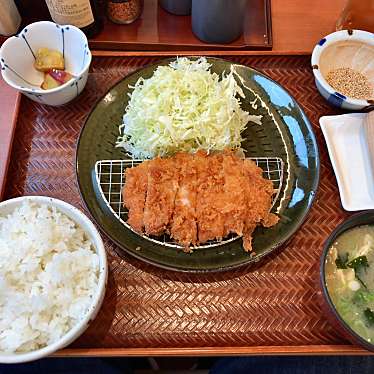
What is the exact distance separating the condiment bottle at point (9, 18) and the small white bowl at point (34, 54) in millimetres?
267

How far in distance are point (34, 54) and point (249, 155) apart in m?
1.13

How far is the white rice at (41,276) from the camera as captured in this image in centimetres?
146

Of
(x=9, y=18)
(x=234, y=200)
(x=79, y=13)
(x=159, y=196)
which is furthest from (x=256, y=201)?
(x=9, y=18)

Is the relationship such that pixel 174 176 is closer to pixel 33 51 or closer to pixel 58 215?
pixel 58 215

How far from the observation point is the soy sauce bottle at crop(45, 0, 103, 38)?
2.04 metres

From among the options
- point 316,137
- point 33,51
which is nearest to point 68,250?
point 33,51

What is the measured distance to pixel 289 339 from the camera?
1626mm

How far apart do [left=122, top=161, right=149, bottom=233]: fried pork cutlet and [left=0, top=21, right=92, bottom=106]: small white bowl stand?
1.57ft

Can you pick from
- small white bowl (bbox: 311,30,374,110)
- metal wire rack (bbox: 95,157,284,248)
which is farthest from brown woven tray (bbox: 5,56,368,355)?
small white bowl (bbox: 311,30,374,110)

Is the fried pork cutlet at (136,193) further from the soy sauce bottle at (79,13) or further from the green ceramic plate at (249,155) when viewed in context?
the soy sauce bottle at (79,13)

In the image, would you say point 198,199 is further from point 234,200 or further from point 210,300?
point 210,300

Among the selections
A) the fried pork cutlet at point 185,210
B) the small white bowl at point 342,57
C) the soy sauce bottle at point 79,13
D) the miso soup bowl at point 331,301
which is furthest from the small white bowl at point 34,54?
the miso soup bowl at point 331,301

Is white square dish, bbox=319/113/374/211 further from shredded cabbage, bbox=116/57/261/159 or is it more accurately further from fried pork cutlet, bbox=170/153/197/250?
fried pork cutlet, bbox=170/153/197/250

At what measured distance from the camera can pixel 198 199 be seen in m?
1.79
